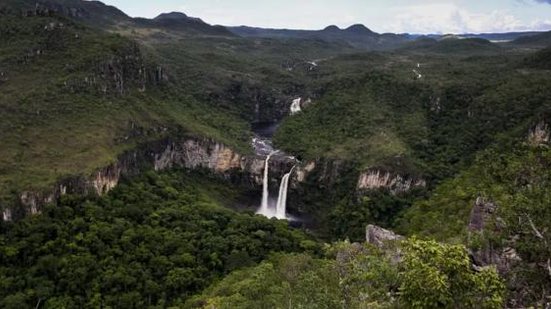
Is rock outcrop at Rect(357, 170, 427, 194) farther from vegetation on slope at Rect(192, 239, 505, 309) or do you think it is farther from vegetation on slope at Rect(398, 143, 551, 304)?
vegetation on slope at Rect(192, 239, 505, 309)

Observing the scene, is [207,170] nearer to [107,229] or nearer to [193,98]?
[193,98]

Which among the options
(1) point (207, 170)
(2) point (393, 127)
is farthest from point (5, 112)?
(2) point (393, 127)

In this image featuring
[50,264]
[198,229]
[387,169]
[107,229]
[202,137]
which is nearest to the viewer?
[50,264]

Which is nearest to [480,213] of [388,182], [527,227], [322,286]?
[527,227]

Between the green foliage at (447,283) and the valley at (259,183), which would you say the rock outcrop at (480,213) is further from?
the green foliage at (447,283)

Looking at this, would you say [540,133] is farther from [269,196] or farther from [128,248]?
[128,248]
